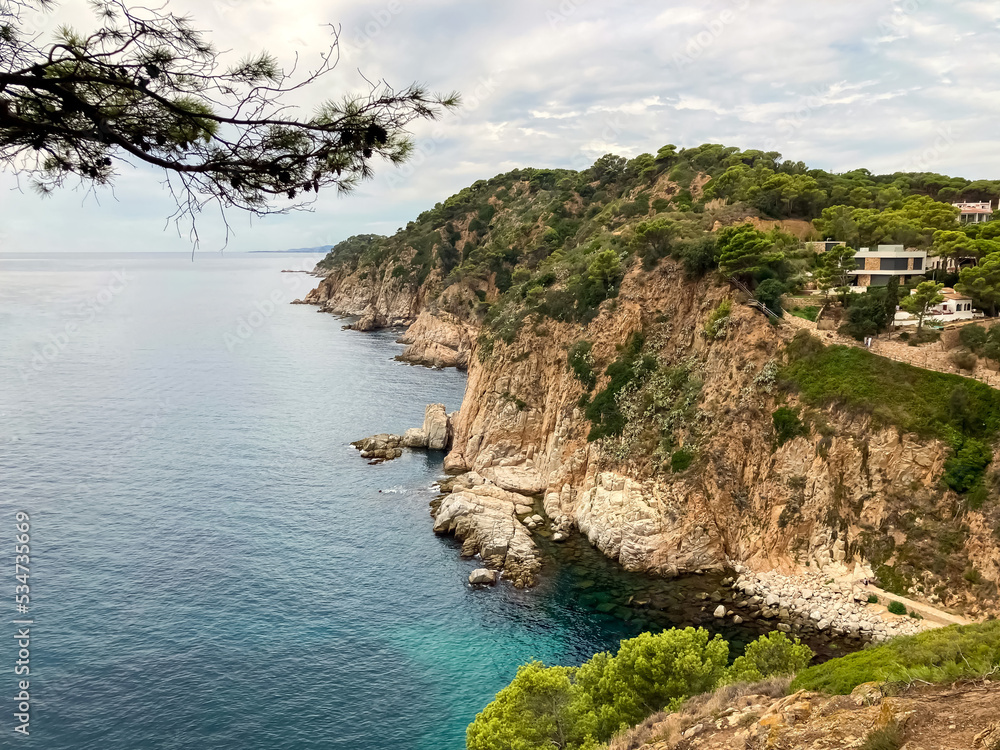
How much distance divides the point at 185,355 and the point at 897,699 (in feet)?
352

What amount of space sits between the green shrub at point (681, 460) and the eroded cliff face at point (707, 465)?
37 centimetres

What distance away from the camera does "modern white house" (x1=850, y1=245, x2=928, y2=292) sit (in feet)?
172

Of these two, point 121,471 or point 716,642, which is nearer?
point 716,642

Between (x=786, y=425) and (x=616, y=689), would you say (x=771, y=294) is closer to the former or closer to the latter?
(x=786, y=425)

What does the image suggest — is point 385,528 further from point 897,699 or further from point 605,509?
point 897,699

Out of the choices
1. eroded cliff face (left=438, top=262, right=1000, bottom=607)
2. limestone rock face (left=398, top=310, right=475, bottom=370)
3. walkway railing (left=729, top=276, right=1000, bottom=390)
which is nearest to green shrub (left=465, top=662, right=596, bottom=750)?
eroded cliff face (left=438, top=262, right=1000, bottom=607)

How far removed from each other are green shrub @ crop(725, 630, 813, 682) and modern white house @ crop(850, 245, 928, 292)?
37411mm

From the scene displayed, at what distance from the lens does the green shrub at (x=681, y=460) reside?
4406cm

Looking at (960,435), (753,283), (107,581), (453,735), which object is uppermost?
(753,283)

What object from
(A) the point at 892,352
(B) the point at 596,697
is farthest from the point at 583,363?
(B) the point at 596,697

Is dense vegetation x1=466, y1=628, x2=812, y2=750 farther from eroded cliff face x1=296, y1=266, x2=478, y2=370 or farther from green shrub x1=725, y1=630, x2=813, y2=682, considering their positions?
eroded cliff face x1=296, y1=266, x2=478, y2=370

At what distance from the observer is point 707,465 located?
4334 cm

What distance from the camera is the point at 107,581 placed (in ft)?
123

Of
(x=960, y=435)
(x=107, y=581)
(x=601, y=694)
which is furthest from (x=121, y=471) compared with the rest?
(x=960, y=435)
